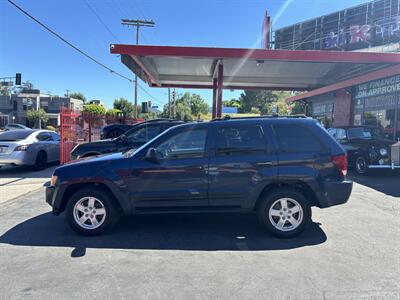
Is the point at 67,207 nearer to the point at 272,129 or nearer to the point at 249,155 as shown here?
the point at 249,155

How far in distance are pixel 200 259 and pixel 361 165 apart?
8.95 m

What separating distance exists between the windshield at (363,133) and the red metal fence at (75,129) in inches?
393

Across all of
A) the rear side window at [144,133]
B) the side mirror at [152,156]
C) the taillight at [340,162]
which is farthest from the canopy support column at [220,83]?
the side mirror at [152,156]

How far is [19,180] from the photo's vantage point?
1009cm

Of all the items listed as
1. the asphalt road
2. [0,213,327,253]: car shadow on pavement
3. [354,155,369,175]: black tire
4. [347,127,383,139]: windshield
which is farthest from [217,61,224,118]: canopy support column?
[0,213,327,253]: car shadow on pavement

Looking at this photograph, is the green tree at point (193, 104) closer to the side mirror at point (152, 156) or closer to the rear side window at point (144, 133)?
the rear side window at point (144, 133)

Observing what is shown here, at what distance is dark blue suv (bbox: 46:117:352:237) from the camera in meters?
5.16

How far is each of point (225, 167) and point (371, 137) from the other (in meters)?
8.78

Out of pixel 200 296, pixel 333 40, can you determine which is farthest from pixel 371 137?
pixel 333 40

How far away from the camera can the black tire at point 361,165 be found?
11.4 metres

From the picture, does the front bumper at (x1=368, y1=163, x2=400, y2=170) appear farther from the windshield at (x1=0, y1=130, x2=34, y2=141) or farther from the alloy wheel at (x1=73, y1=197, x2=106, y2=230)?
the windshield at (x1=0, y1=130, x2=34, y2=141)

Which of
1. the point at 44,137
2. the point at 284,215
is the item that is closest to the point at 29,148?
the point at 44,137

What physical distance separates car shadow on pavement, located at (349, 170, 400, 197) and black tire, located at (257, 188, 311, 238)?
442cm

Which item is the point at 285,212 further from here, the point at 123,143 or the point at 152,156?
the point at 123,143
